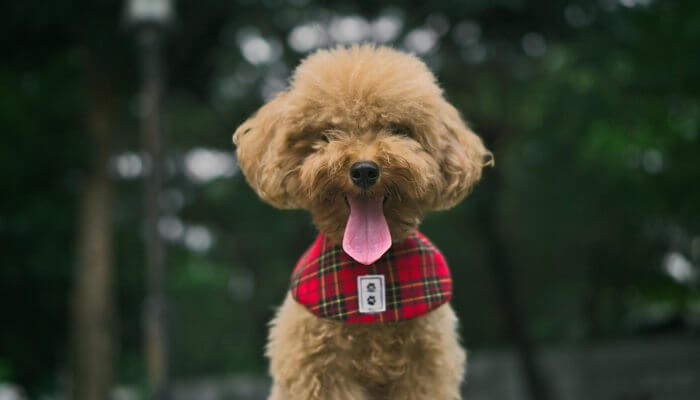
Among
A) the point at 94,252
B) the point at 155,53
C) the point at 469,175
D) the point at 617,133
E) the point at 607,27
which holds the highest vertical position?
the point at 607,27

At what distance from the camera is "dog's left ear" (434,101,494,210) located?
2568mm

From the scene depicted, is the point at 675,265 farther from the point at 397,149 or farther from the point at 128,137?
the point at 397,149

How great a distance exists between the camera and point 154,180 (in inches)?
289

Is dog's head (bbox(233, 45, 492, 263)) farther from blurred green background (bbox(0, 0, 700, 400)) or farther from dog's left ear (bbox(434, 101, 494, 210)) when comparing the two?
blurred green background (bbox(0, 0, 700, 400))

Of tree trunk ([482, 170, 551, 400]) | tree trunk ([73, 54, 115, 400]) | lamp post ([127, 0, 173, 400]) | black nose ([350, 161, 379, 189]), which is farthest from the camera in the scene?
tree trunk ([482, 170, 551, 400])

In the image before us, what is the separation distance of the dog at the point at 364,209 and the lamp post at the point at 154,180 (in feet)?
15.8

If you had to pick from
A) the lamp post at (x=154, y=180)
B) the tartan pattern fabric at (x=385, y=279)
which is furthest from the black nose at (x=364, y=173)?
the lamp post at (x=154, y=180)

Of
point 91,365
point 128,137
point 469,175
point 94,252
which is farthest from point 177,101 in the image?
point 469,175

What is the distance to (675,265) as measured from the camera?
13398 mm

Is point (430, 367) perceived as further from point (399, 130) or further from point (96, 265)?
point (96, 265)

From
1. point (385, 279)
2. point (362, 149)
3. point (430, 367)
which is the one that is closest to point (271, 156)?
point (362, 149)

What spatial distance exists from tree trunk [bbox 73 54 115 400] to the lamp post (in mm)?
2142

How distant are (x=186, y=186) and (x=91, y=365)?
6.16 metres

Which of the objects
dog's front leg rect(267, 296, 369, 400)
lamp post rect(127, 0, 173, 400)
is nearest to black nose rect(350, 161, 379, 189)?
dog's front leg rect(267, 296, 369, 400)
